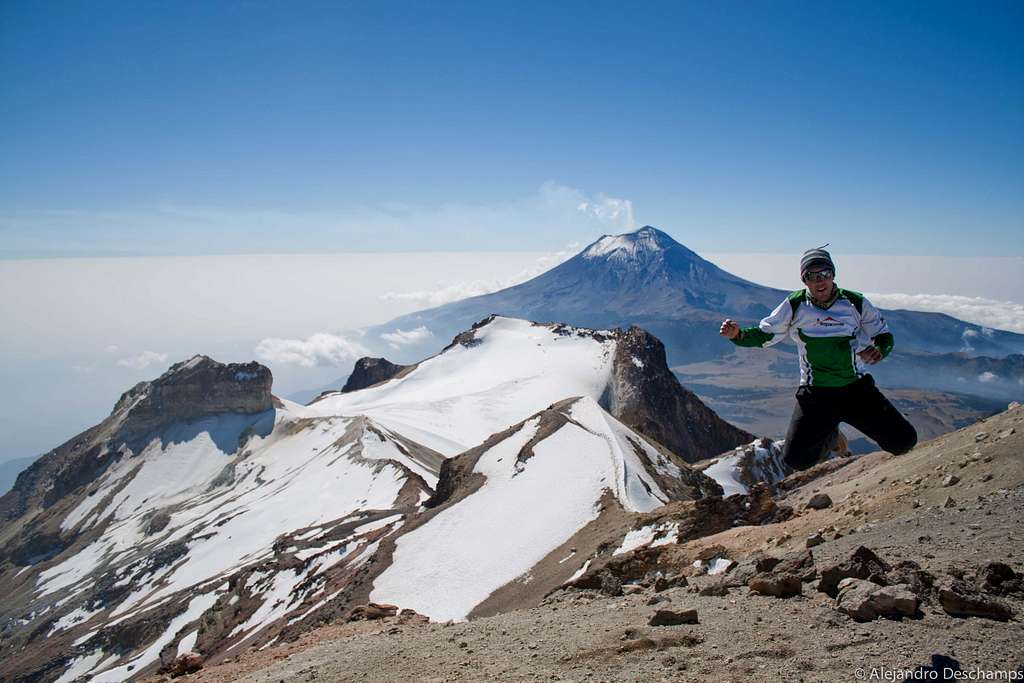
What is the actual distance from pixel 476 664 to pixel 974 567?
643cm

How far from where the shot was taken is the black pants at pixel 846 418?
8.19 meters

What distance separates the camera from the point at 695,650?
21.9 ft

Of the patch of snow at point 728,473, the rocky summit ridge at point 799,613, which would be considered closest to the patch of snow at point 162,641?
the rocky summit ridge at point 799,613

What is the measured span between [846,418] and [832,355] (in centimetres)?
96

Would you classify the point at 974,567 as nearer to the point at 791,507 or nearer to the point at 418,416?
the point at 791,507

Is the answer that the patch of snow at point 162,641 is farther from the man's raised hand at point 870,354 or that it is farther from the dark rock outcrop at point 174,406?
the dark rock outcrop at point 174,406

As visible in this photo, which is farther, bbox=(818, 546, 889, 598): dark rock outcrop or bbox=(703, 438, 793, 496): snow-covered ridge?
bbox=(703, 438, 793, 496): snow-covered ridge

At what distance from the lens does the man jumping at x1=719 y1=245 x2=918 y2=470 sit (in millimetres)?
8086

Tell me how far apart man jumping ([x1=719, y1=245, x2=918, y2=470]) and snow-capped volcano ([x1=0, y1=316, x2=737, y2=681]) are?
14.4 metres

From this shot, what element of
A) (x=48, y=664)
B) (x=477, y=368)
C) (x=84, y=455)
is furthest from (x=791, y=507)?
(x=84, y=455)

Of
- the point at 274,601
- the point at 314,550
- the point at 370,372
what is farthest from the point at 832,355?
the point at 370,372

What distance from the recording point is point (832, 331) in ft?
26.7

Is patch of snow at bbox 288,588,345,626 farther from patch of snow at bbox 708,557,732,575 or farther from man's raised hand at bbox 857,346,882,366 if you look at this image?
man's raised hand at bbox 857,346,882,366

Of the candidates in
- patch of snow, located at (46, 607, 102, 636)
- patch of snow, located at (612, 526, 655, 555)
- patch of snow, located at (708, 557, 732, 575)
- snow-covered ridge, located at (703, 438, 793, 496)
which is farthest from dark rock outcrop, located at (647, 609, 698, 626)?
patch of snow, located at (46, 607, 102, 636)
